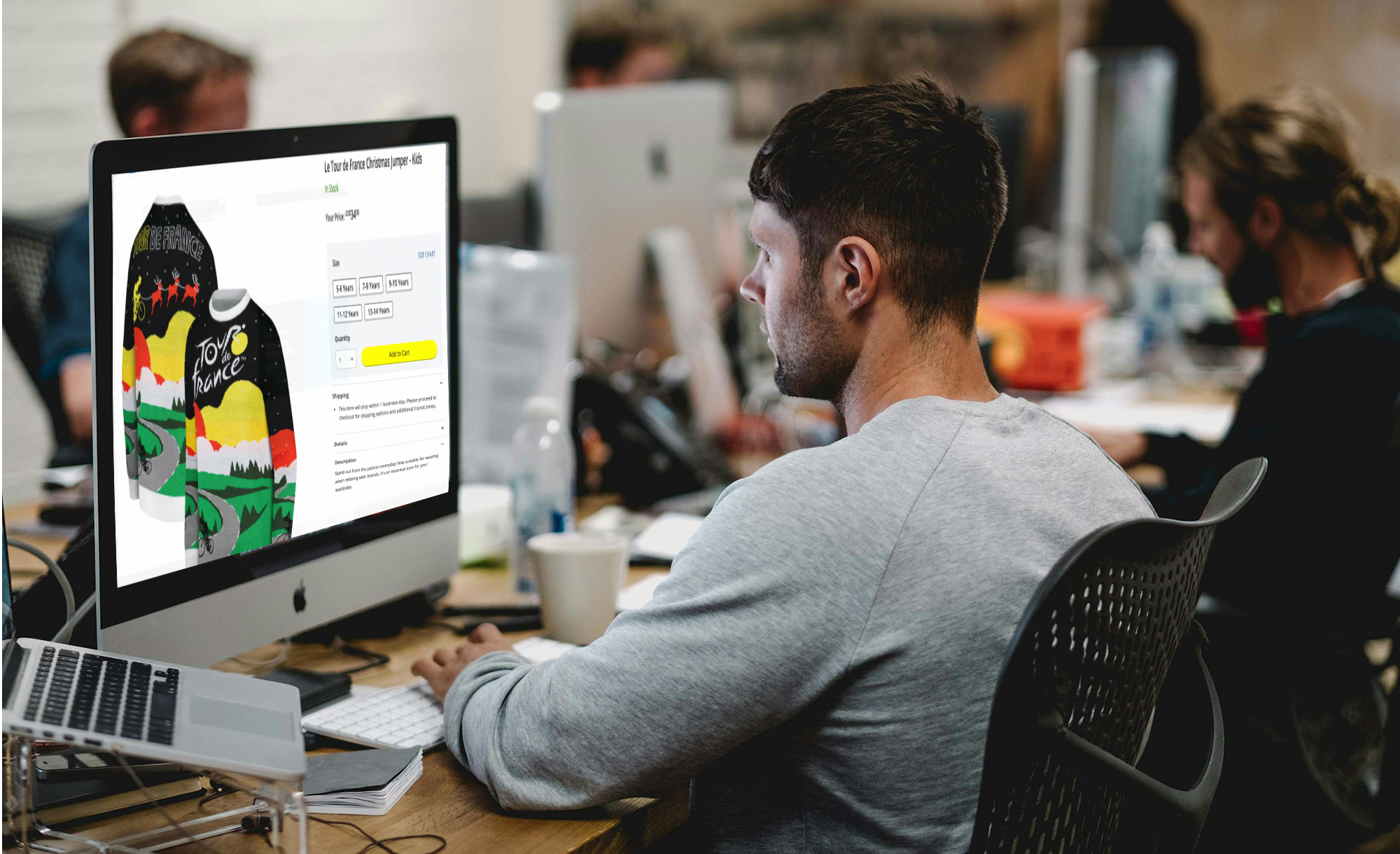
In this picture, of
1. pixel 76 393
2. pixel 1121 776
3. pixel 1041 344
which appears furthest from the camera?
pixel 1041 344

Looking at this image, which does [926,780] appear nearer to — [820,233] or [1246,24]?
[820,233]

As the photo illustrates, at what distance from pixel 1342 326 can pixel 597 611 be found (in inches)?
44.8

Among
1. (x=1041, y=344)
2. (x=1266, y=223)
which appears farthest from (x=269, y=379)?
(x=1041, y=344)

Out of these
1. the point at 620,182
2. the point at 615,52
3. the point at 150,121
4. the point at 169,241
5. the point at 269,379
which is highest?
the point at 615,52

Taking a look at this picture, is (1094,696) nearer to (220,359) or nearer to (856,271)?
(856,271)

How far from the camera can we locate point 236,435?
1.09 m

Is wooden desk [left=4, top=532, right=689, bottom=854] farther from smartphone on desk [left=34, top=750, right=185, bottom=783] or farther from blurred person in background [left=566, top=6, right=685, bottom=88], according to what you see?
blurred person in background [left=566, top=6, right=685, bottom=88]

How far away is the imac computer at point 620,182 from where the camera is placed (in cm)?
214

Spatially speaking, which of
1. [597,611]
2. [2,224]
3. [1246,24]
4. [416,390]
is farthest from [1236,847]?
[1246,24]

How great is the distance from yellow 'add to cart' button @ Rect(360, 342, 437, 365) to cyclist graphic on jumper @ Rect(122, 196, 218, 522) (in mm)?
192

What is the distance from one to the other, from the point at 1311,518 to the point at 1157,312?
5.26 feet

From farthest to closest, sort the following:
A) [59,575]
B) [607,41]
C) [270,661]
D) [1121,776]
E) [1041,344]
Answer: [607,41], [1041,344], [270,661], [59,575], [1121,776]

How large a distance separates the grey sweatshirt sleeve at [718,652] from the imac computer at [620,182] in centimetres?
131

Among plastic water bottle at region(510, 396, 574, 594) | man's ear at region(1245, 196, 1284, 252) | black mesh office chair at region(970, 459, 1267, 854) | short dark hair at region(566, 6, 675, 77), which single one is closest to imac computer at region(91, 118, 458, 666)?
plastic water bottle at region(510, 396, 574, 594)
